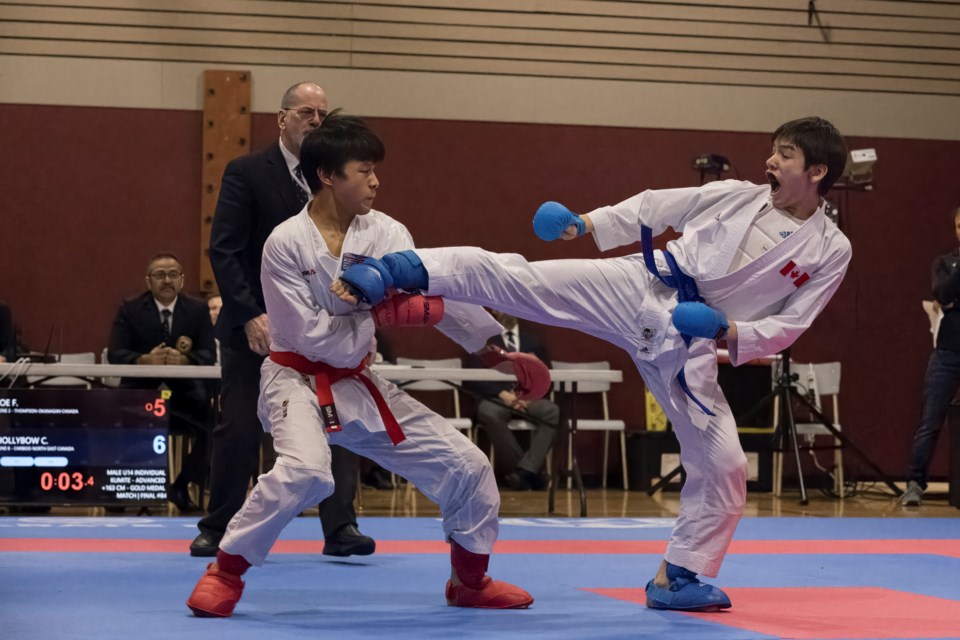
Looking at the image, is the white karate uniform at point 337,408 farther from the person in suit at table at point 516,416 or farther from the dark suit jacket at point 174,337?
the person in suit at table at point 516,416

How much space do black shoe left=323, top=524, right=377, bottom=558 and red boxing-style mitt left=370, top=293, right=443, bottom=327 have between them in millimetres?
1594

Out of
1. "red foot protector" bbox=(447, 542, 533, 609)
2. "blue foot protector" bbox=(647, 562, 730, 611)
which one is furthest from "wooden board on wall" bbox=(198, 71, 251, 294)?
"blue foot protector" bbox=(647, 562, 730, 611)

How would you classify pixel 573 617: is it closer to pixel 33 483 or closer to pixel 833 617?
pixel 833 617

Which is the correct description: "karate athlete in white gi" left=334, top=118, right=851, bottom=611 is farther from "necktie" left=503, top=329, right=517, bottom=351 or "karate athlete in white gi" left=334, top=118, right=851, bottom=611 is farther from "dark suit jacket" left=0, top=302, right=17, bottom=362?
"necktie" left=503, top=329, right=517, bottom=351

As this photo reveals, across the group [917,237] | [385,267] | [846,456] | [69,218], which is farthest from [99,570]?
[917,237]

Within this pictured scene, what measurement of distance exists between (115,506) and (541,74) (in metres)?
5.26

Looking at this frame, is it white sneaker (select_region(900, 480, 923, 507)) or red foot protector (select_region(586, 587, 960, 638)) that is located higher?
red foot protector (select_region(586, 587, 960, 638))

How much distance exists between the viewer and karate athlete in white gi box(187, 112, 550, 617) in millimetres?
Result: 3277

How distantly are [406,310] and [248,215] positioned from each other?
1.48m

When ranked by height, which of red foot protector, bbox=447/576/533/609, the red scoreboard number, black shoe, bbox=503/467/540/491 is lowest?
black shoe, bbox=503/467/540/491

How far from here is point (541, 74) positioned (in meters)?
10.0

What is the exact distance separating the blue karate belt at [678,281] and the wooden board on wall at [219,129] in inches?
255

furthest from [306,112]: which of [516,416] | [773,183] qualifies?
[516,416]

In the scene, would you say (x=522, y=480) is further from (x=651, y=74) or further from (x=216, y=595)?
(x=216, y=595)
